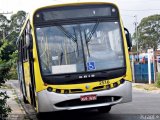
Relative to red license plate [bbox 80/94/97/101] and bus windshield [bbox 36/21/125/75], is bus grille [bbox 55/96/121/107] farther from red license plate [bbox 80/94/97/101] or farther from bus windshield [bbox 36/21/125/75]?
bus windshield [bbox 36/21/125/75]

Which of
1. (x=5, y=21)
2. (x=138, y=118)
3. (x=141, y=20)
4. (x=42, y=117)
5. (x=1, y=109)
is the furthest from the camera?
(x=141, y=20)

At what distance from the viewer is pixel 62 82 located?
10.2m

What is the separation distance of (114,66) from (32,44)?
214cm

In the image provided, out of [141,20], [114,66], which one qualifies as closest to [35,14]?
[114,66]

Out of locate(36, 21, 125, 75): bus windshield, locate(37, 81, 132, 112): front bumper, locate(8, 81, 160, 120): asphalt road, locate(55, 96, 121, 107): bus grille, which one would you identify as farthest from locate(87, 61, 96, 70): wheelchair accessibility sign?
locate(8, 81, 160, 120): asphalt road

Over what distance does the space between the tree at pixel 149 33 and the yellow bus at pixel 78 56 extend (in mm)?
85312

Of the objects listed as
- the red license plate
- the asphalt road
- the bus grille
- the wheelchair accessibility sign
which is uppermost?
the wheelchair accessibility sign

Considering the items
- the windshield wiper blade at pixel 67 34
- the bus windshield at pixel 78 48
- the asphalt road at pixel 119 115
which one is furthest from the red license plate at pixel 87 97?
the asphalt road at pixel 119 115

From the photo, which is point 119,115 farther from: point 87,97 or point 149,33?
point 149,33

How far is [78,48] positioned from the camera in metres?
10.6

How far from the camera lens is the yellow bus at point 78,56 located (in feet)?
33.7

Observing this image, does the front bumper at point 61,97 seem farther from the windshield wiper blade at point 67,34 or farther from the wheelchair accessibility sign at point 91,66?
the windshield wiper blade at point 67,34

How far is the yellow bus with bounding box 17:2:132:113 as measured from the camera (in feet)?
33.7

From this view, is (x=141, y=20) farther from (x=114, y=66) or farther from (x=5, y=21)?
(x=114, y=66)
